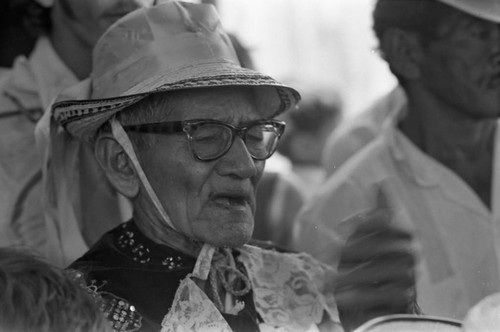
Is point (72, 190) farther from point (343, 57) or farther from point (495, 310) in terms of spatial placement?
point (343, 57)

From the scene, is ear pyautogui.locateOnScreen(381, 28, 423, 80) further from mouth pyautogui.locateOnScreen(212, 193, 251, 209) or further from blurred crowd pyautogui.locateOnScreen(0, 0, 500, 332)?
mouth pyautogui.locateOnScreen(212, 193, 251, 209)

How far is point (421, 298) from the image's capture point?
293 cm

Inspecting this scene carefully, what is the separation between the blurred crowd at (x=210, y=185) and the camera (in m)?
2.34

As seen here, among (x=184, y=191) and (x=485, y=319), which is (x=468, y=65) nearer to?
(x=184, y=191)

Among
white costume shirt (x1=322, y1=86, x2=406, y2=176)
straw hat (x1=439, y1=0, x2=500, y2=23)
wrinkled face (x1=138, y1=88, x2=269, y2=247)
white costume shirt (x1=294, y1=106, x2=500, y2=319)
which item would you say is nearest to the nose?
wrinkled face (x1=138, y1=88, x2=269, y2=247)

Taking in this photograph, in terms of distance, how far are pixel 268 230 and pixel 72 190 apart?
3.17 ft

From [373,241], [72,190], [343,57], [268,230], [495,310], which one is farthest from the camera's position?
[343,57]

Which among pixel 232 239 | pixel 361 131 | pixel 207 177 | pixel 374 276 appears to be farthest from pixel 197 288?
pixel 361 131

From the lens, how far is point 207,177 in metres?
2.37

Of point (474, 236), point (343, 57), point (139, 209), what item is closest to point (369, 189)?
point (474, 236)

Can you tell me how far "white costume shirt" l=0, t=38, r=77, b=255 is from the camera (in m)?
2.88

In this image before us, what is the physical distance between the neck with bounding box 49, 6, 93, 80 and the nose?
767mm

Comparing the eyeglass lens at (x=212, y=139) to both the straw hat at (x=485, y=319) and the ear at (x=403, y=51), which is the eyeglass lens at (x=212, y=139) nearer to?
the straw hat at (x=485, y=319)

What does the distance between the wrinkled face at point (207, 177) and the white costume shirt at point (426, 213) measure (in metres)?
0.67
